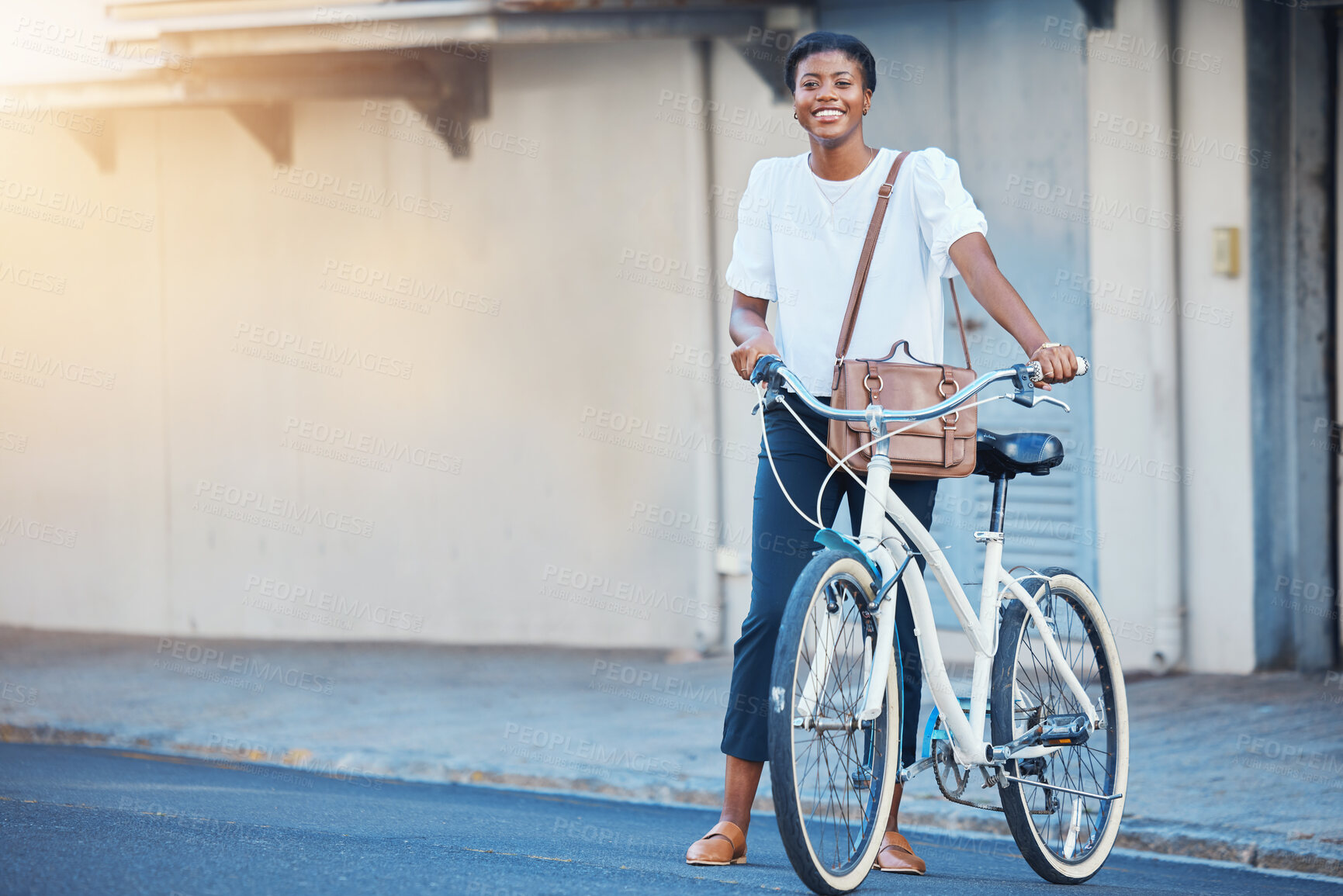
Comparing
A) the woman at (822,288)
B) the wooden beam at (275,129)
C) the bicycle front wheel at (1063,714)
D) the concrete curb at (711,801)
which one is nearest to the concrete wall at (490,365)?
the wooden beam at (275,129)

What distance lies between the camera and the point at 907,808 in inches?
222

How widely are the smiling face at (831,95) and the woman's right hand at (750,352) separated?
1.65 ft

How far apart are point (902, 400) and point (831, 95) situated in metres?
0.74

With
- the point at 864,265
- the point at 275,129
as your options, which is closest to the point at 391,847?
the point at 864,265

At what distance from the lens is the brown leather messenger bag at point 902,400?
3729 millimetres

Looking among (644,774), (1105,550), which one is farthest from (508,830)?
(1105,550)

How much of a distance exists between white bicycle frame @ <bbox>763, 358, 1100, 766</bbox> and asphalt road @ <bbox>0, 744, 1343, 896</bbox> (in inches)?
17.0

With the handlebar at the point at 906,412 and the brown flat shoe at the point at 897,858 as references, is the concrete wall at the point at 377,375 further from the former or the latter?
the handlebar at the point at 906,412

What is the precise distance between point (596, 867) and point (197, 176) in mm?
7633

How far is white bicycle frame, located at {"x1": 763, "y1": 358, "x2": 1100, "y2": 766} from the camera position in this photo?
3.67m

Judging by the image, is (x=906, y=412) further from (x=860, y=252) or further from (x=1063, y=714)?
(x=1063, y=714)

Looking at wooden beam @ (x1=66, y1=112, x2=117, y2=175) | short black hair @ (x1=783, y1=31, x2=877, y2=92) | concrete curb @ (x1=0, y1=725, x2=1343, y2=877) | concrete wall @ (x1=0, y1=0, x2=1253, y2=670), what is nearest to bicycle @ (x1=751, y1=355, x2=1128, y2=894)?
short black hair @ (x1=783, y1=31, x2=877, y2=92)

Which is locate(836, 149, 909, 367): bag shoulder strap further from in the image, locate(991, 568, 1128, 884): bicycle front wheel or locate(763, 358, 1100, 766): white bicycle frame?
locate(991, 568, 1128, 884): bicycle front wheel

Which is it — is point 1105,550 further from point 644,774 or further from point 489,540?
point 489,540
